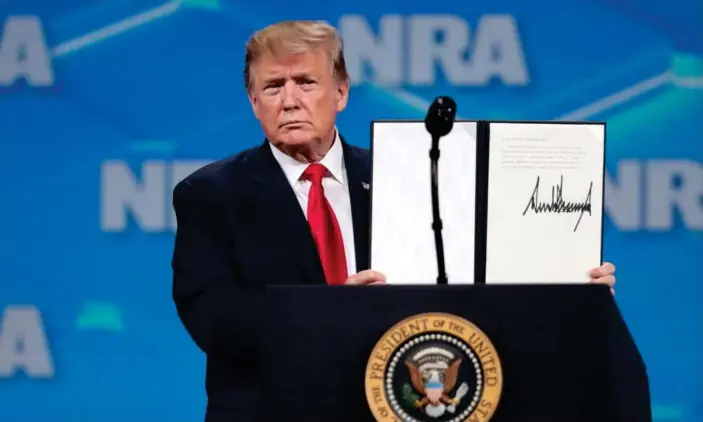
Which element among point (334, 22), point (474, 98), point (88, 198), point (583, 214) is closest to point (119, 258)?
point (88, 198)

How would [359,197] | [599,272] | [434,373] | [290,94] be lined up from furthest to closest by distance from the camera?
[359,197] < [290,94] < [599,272] < [434,373]

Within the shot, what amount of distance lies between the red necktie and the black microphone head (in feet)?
1.41

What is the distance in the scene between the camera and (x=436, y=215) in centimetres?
144

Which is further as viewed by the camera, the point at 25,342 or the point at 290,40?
the point at 25,342

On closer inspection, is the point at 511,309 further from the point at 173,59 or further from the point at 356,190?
the point at 173,59

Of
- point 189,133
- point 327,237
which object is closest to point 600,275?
point 327,237

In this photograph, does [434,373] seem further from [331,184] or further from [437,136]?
[331,184]

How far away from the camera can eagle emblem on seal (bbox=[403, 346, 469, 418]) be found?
130 centimetres

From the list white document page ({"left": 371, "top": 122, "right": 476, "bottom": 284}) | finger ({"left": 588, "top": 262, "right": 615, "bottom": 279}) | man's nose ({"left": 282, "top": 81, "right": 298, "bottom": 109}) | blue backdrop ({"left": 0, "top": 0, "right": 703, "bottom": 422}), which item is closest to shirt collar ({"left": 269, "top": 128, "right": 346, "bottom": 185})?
man's nose ({"left": 282, "top": 81, "right": 298, "bottom": 109})

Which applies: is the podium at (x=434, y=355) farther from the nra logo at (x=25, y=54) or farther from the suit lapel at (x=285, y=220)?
the nra logo at (x=25, y=54)

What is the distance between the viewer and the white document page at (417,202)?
149cm
